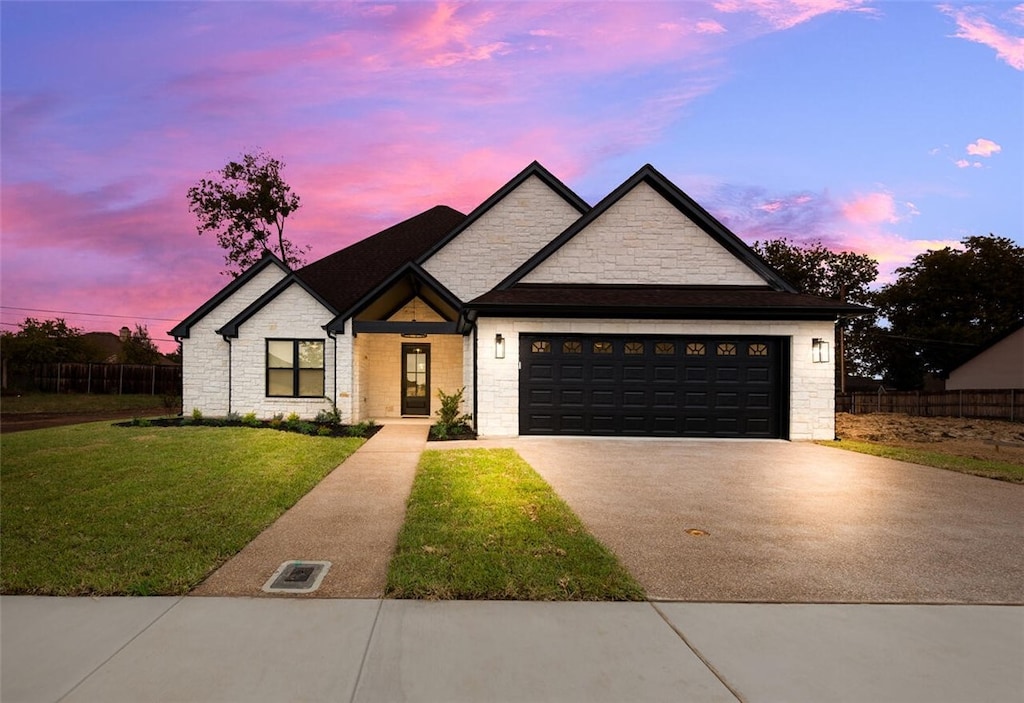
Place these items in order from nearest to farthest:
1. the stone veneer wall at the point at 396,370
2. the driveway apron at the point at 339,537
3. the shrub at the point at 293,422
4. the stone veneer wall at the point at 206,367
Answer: the driveway apron at the point at 339,537 < the shrub at the point at 293,422 < the stone veneer wall at the point at 206,367 < the stone veneer wall at the point at 396,370

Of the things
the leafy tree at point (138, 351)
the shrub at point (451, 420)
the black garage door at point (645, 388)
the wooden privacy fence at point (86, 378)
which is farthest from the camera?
the leafy tree at point (138, 351)

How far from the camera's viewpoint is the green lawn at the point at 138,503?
388 centimetres

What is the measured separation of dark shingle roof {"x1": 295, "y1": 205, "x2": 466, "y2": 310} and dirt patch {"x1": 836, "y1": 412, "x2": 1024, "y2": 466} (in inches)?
608

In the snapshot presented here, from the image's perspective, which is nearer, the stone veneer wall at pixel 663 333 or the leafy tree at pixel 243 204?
the stone veneer wall at pixel 663 333

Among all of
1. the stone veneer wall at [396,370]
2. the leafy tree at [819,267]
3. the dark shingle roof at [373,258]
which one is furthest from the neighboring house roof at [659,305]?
the leafy tree at [819,267]

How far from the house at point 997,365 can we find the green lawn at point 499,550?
29417mm

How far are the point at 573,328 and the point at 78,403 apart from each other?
24.9 metres

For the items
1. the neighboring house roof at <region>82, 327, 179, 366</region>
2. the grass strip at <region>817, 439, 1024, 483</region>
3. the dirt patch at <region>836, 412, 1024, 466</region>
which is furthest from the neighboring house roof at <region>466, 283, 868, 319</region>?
the neighboring house roof at <region>82, 327, 179, 366</region>

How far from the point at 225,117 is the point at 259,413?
371 inches

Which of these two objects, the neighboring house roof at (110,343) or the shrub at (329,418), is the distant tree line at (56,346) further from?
the shrub at (329,418)

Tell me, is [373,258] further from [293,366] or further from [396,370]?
[293,366]

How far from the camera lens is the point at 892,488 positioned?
289 inches

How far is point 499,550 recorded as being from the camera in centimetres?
438

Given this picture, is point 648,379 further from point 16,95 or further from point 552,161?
point 16,95
